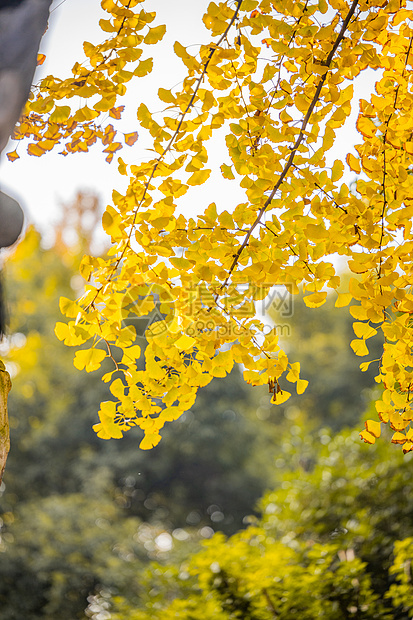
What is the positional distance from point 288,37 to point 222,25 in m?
0.16

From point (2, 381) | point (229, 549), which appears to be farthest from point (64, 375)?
point (2, 381)

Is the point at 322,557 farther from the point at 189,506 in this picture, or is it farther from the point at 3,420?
the point at 189,506

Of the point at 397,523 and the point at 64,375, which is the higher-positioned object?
the point at 64,375

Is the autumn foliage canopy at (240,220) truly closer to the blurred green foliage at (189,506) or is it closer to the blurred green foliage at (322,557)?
the blurred green foliage at (189,506)

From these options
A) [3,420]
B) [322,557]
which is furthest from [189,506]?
[3,420]

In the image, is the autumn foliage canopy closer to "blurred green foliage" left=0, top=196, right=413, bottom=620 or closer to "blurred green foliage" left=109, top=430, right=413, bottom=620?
"blurred green foliage" left=0, top=196, right=413, bottom=620

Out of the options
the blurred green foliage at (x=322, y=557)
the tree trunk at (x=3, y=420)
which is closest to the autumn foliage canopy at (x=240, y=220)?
the tree trunk at (x=3, y=420)

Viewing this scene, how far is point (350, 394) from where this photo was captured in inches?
408

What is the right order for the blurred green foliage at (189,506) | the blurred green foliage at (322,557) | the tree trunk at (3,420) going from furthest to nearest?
the blurred green foliage at (189,506)
the blurred green foliage at (322,557)
the tree trunk at (3,420)

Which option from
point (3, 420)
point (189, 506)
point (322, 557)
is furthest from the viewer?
point (189, 506)

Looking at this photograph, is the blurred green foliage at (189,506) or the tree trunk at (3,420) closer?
the tree trunk at (3,420)

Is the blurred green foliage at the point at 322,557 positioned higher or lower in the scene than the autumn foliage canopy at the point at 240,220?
lower

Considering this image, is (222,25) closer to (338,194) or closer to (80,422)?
(338,194)

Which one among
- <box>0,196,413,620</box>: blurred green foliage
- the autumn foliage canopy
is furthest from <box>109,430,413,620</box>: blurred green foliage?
the autumn foliage canopy
